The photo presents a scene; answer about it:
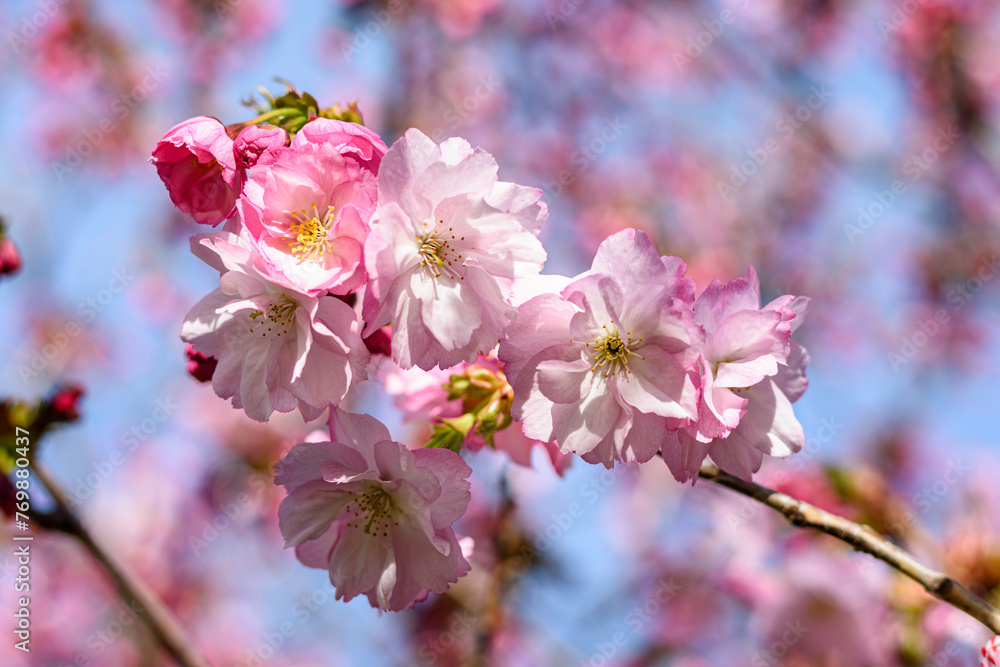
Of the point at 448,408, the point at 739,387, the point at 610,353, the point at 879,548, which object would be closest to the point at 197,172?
the point at 448,408

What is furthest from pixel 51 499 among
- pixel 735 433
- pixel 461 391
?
pixel 735 433

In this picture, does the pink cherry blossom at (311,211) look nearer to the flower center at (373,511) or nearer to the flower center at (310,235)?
the flower center at (310,235)

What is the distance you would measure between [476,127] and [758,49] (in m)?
3.29

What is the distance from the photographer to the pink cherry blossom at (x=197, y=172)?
3.85 feet

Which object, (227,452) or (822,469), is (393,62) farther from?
(822,469)

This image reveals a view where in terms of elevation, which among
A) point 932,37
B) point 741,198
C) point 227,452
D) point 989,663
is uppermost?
point 932,37

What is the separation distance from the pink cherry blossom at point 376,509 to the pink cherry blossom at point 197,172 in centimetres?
45

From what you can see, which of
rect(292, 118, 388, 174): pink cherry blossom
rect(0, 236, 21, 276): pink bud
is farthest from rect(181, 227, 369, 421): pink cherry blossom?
rect(0, 236, 21, 276): pink bud

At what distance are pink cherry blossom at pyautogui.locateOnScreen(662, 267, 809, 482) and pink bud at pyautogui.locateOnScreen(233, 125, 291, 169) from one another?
803mm

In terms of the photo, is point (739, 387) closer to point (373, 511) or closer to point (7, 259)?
point (373, 511)

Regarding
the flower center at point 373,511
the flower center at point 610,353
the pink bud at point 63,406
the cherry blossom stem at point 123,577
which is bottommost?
the cherry blossom stem at point 123,577

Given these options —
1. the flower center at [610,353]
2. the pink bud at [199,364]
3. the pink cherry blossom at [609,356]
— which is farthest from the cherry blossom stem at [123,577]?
the flower center at [610,353]

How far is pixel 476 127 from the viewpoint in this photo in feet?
25.5

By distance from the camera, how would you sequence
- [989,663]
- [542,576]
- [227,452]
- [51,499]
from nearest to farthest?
[989,663] → [51,499] → [542,576] → [227,452]
